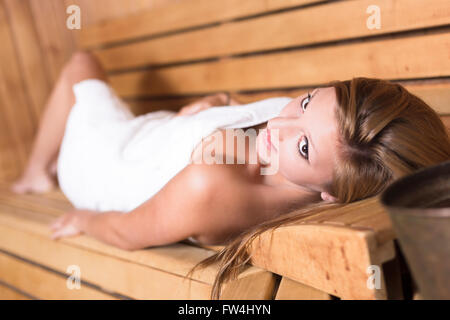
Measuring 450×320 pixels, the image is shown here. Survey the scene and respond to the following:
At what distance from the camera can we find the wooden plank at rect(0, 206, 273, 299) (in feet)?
4.65

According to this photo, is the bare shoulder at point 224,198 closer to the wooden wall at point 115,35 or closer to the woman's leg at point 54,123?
the wooden wall at point 115,35

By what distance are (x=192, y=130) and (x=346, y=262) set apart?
2.65 ft

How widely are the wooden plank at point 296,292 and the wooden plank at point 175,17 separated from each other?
1.17 meters

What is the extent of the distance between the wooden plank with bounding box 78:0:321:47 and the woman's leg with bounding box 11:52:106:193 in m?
0.44

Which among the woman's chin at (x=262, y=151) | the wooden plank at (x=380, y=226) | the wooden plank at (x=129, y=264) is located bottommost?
the wooden plank at (x=129, y=264)

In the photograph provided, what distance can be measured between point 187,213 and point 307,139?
396mm

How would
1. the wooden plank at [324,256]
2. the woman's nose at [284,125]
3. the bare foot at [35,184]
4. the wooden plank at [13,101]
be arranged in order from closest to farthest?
the wooden plank at [324,256]
the woman's nose at [284,125]
the bare foot at [35,184]
the wooden plank at [13,101]

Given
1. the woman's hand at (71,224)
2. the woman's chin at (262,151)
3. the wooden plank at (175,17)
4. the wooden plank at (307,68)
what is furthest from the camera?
the wooden plank at (175,17)

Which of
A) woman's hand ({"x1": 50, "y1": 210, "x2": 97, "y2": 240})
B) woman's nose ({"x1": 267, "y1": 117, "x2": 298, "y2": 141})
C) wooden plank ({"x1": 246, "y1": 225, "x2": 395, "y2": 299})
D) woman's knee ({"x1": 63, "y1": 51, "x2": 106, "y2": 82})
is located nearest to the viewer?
wooden plank ({"x1": 246, "y1": 225, "x2": 395, "y2": 299})

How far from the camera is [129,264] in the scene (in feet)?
5.32

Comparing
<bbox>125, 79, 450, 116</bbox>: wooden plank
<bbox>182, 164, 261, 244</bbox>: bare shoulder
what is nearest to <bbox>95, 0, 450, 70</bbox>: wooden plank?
<bbox>125, 79, 450, 116</bbox>: wooden plank

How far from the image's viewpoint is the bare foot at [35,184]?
263 centimetres

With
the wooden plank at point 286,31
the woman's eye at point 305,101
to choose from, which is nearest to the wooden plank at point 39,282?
the woman's eye at point 305,101

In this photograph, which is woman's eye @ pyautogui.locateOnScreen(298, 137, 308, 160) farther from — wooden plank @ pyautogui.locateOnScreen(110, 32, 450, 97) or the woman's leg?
the woman's leg
